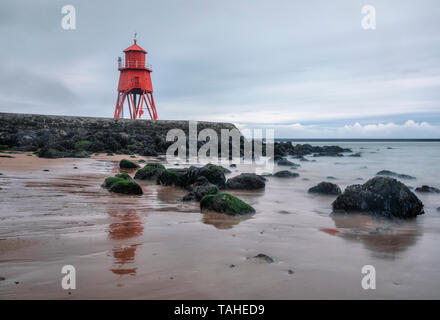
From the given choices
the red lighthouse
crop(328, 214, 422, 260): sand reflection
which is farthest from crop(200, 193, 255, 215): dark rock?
the red lighthouse

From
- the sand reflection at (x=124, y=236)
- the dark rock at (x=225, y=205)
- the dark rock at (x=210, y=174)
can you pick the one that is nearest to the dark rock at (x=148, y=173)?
the dark rock at (x=210, y=174)

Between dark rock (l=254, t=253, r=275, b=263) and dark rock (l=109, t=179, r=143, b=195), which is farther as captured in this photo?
dark rock (l=109, t=179, r=143, b=195)

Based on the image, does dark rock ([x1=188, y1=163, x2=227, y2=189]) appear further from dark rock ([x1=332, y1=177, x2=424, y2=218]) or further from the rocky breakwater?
the rocky breakwater

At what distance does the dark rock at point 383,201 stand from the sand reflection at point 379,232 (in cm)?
23

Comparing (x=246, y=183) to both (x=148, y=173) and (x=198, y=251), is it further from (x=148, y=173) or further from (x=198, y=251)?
(x=198, y=251)

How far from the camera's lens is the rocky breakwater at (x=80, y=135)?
63.0 ft

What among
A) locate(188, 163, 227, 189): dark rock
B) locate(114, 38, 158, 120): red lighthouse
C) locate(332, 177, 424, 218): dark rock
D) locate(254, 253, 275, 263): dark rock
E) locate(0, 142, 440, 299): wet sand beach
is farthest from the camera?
locate(114, 38, 158, 120): red lighthouse

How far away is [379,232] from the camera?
4785 millimetres

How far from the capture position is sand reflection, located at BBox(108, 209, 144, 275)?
10.1 feet

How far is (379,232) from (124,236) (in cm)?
356

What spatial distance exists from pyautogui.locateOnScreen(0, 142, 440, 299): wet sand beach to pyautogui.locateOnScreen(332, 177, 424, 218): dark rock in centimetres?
27

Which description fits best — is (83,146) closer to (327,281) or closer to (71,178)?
(71,178)

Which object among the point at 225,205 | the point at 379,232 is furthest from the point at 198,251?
the point at 379,232
